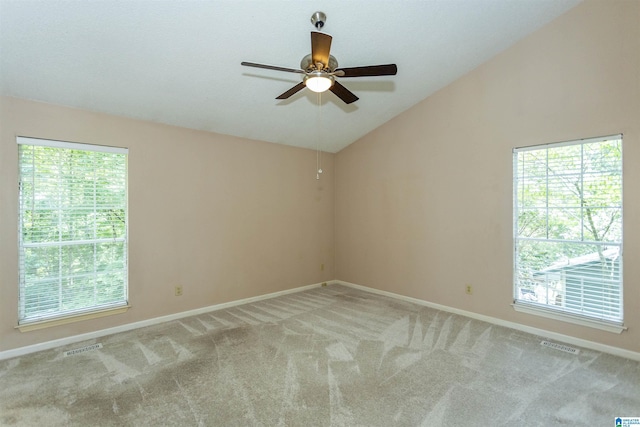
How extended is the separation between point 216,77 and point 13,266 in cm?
268

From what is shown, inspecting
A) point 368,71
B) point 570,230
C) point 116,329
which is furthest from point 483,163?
point 116,329

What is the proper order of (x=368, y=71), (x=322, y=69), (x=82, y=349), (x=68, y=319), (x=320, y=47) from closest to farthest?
(x=320, y=47), (x=322, y=69), (x=368, y=71), (x=82, y=349), (x=68, y=319)

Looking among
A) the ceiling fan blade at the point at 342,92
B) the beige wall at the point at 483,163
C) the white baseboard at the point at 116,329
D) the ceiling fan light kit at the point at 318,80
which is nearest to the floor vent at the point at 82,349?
the white baseboard at the point at 116,329

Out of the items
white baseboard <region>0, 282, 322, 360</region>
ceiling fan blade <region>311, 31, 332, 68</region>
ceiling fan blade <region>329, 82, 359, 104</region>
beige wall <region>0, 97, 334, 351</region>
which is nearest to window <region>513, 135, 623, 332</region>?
ceiling fan blade <region>329, 82, 359, 104</region>

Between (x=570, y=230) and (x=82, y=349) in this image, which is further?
(x=570, y=230)

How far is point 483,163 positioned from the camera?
3.85 m

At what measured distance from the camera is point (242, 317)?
156 inches

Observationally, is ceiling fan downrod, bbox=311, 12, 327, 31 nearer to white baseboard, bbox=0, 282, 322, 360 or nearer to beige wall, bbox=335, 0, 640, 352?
beige wall, bbox=335, 0, 640, 352

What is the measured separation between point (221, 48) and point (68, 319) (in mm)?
3163

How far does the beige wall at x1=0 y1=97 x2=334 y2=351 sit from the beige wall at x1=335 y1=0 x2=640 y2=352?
3.58ft

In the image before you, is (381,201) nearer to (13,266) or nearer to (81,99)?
(81,99)

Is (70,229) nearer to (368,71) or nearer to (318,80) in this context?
(318,80)

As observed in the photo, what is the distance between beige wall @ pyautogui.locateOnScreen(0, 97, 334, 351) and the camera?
9.66 feet

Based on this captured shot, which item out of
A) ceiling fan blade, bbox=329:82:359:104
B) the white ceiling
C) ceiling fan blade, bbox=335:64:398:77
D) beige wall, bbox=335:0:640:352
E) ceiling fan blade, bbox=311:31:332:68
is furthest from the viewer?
beige wall, bbox=335:0:640:352
